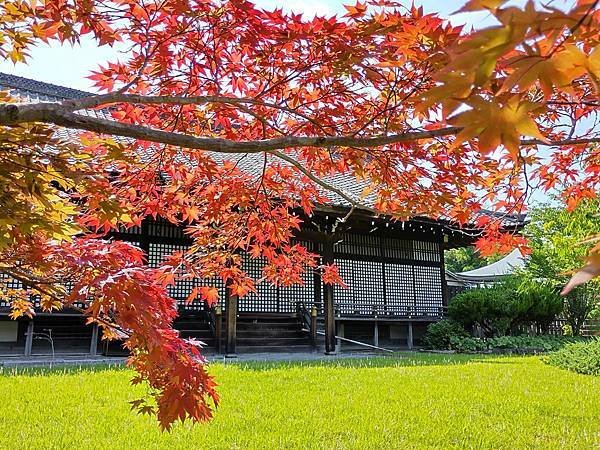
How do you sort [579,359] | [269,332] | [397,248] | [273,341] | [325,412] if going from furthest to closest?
[397,248], [269,332], [273,341], [579,359], [325,412]

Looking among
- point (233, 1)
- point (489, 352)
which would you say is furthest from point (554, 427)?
point (489, 352)

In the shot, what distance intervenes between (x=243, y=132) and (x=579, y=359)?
708cm

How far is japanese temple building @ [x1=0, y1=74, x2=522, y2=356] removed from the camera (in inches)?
363

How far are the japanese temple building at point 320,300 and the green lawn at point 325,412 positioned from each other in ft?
9.94

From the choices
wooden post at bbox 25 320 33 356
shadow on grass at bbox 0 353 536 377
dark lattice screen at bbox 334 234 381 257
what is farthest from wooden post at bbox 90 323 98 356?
dark lattice screen at bbox 334 234 381 257

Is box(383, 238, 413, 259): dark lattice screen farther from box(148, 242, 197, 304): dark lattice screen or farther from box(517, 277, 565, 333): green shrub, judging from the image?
box(148, 242, 197, 304): dark lattice screen

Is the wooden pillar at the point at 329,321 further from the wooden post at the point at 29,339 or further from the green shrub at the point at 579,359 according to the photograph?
the wooden post at the point at 29,339

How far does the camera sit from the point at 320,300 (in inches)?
461

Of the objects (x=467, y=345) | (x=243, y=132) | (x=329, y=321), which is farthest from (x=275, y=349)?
(x=243, y=132)

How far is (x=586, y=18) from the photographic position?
2.42ft

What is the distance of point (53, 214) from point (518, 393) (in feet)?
17.1

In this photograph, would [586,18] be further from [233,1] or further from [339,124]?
[339,124]

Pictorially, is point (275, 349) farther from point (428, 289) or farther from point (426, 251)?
point (426, 251)

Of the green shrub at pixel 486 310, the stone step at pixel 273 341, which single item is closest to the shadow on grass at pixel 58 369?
the stone step at pixel 273 341
